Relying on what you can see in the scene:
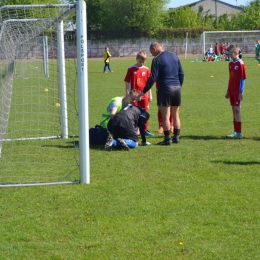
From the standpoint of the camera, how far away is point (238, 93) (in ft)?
34.5

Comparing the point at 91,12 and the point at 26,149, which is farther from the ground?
the point at 91,12

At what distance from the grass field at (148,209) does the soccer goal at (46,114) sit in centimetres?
49

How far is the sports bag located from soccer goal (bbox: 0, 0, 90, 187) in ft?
1.26

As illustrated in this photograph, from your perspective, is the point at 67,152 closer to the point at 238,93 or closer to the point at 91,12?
the point at 238,93

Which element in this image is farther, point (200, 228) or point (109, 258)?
point (200, 228)

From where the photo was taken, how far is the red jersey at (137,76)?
10.8m

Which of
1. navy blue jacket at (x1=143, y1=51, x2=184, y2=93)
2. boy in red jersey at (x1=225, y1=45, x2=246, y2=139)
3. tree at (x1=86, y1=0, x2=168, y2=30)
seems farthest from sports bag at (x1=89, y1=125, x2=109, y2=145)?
tree at (x1=86, y1=0, x2=168, y2=30)

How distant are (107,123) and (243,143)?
257 centimetres

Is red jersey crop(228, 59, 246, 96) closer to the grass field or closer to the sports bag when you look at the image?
the grass field

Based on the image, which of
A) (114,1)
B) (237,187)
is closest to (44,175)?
(237,187)

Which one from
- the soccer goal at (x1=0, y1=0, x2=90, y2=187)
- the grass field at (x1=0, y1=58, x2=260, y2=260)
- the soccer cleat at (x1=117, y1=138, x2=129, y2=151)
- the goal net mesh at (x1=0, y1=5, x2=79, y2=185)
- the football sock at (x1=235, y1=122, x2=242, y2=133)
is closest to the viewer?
the grass field at (x1=0, y1=58, x2=260, y2=260)

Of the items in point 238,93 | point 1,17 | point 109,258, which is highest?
point 1,17

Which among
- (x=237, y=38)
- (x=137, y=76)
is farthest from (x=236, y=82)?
(x=237, y=38)

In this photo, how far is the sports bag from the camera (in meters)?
9.98
